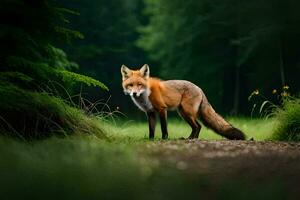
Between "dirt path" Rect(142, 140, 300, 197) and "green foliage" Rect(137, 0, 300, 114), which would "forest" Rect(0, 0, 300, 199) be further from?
"green foliage" Rect(137, 0, 300, 114)

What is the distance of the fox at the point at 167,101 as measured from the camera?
36.0ft

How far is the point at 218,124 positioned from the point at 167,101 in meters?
1.01

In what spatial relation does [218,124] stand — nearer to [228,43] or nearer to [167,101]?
[167,101]

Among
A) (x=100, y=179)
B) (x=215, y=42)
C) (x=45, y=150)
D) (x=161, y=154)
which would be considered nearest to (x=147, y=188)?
(x=100, y=179)

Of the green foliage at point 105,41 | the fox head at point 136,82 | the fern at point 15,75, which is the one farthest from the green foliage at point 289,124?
the green foliage at point 105,41

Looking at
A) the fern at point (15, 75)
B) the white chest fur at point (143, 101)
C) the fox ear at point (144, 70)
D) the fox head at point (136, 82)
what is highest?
the fern at point (15, 75)

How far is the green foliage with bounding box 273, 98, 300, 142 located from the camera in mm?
10977

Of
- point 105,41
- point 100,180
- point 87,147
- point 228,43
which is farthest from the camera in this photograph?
point 105,41

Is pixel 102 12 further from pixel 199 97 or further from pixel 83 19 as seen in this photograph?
pixel 199 97

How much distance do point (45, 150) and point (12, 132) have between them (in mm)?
1820

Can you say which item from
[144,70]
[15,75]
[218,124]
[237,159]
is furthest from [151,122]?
[237,159]

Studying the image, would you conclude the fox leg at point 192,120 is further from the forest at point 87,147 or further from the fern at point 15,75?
the fern at point 15,75

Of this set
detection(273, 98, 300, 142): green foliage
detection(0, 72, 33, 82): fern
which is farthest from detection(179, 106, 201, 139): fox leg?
detection(0, 72, 33, 82): fern

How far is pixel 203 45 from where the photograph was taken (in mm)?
27141
